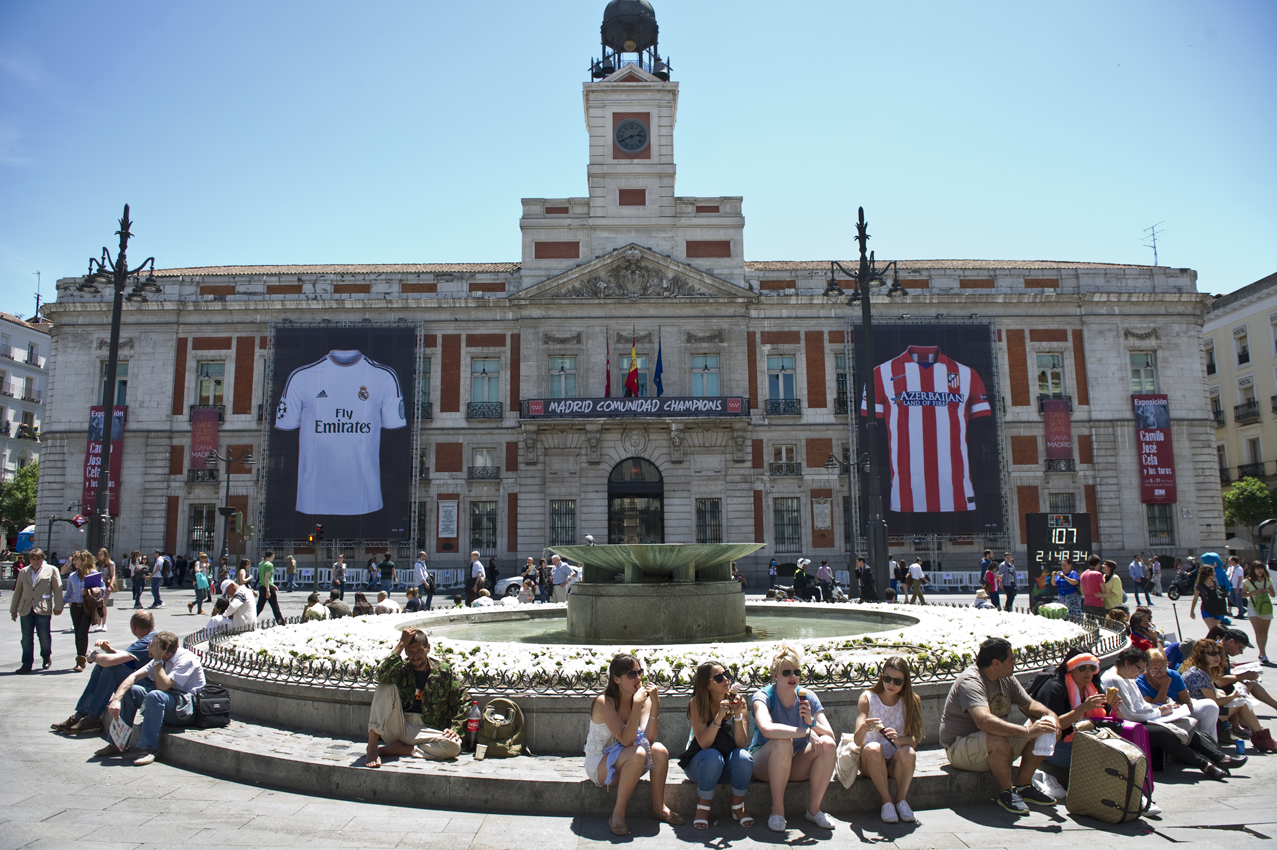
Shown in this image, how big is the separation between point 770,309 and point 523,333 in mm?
9603

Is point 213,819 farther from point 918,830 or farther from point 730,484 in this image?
point 730,484

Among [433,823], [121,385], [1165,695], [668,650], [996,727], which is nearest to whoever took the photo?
[433,823]

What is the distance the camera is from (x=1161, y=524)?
32688 mm

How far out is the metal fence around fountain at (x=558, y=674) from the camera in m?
6.62

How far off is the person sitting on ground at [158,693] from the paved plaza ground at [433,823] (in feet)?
1.32

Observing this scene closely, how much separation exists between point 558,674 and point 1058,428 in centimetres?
3117

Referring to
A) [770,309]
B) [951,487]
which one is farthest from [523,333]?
[951,487]

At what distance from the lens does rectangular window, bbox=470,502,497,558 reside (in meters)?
32.3

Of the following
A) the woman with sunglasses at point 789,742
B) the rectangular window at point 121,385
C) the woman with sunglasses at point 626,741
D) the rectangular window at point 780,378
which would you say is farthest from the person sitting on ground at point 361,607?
the rectangular window at point 121,385

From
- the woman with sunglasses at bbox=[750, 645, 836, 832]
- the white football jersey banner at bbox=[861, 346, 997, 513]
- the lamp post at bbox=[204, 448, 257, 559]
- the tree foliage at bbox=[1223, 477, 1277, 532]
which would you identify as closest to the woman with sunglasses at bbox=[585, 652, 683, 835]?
the woman with sunglasses at bbox=[750, 645, 836, 832]

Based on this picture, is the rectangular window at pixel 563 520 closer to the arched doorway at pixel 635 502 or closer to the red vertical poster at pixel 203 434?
the arched doorway at pixel 635 502

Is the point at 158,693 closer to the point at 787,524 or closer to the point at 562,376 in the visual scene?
the point at 562,376

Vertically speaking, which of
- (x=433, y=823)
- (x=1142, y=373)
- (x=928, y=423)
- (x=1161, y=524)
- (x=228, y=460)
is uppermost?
(x=1142, y=373)

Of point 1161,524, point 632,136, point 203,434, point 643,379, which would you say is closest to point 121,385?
point 203,434
